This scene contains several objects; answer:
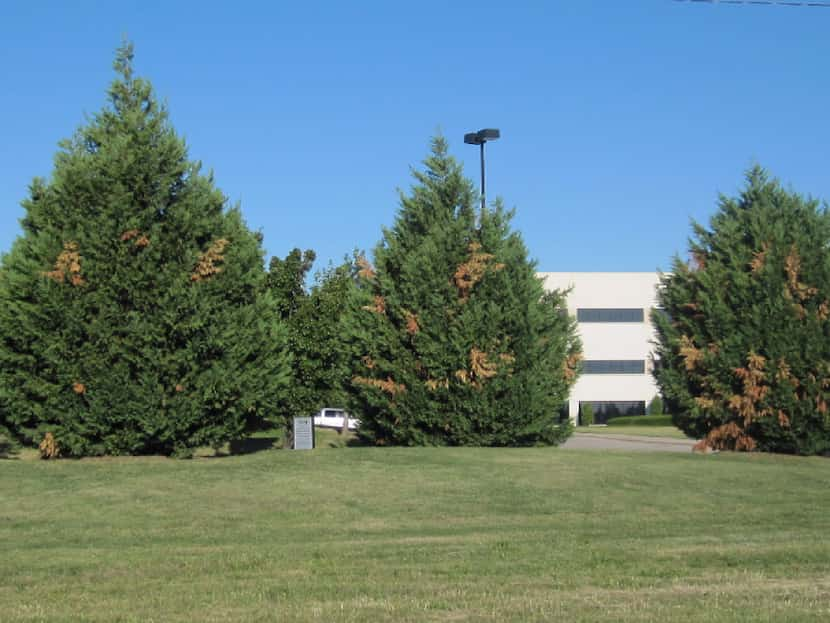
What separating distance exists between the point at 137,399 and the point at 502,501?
911 cm

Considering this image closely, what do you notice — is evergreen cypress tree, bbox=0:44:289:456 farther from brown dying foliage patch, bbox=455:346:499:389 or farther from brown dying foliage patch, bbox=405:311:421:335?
brown dying foliage patch, bbox=455:346:499:389

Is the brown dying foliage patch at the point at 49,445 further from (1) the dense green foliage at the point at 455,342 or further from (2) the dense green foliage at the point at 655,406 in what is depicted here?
(2) the dense green foliage at the point at 655,406

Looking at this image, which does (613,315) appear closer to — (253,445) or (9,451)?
(253,445)

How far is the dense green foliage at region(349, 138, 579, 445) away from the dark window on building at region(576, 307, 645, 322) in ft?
136

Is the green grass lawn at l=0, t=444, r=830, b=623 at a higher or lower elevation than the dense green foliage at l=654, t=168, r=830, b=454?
lower

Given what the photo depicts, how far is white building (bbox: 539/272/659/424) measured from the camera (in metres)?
66.6

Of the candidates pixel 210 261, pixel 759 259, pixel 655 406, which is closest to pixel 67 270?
pixel 210 261

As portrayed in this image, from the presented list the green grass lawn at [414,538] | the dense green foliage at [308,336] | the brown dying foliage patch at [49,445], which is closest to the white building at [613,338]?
the dense green foliage at [308,336]

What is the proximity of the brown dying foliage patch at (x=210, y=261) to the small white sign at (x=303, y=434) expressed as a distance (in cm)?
611

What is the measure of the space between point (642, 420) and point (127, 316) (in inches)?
1875

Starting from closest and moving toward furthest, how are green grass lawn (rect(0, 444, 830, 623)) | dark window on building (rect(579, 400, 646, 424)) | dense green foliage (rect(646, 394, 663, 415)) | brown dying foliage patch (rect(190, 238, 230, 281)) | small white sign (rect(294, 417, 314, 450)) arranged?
1. green grass lawn (rect(0, 444, 830, 623))
2. brown dying foliage patch (rect(190, 238, 230, 281))
3. small white sign (rect(294, 417, 314, 450))
4. dense green foliage (rect(646, 394, 663, 415))
5. dark window on building (rect(579, 400, 646, 424))

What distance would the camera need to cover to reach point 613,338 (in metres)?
67.2

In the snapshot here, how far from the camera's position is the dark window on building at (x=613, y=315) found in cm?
6662

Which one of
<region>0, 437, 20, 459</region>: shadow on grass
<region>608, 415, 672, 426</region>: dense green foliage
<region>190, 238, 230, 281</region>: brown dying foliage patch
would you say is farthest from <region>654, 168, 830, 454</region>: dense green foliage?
<region>608, 415, 672, 426</region>: dense green foliage
